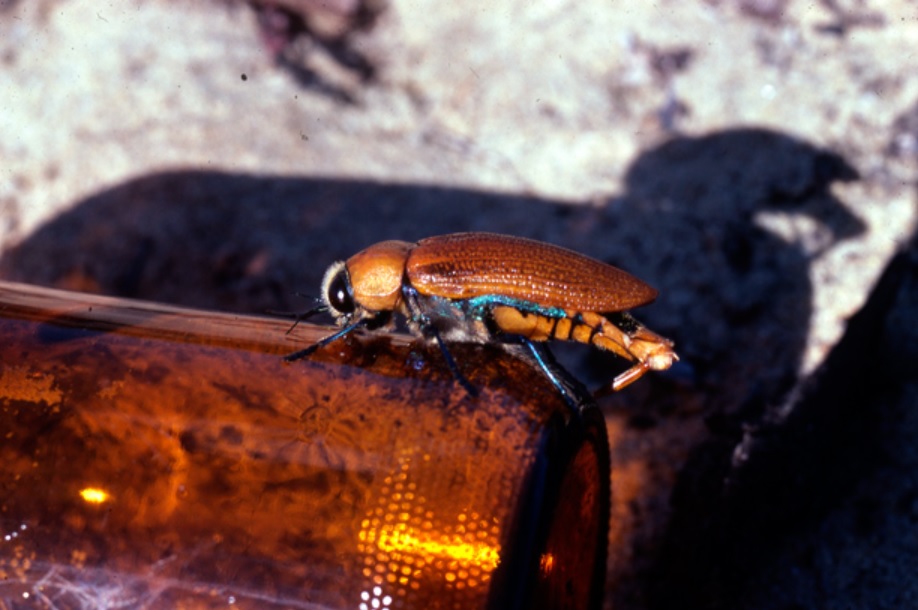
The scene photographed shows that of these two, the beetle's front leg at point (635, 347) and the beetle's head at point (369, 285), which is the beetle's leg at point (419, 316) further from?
the beetle's front leg at point (635, 347)

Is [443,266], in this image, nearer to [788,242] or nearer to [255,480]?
[255,480]

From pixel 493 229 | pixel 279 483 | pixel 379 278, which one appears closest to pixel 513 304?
pixel 379 278

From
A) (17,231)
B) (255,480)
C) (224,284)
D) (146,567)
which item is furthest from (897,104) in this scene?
(17,231)

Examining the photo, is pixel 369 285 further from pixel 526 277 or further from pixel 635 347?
pixel 635 347

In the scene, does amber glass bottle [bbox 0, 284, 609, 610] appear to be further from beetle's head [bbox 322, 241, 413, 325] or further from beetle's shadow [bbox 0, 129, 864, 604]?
beetle's shadow [bbox 0, 129, 864, 604]

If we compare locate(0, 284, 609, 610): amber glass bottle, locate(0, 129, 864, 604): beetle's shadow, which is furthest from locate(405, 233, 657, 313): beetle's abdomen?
locate(0, 129, 864, 604): beetle's shadow
